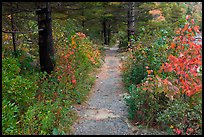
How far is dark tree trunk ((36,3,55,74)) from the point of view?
721cm

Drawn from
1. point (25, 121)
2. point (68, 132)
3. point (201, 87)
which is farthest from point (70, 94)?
point (201, 87)

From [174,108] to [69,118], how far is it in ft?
6.35

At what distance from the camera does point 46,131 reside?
4520mm

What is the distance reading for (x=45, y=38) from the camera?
24.1ft

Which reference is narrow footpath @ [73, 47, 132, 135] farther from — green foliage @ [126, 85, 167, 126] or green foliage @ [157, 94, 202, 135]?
green foliage @ [157, 94, 202, 135]

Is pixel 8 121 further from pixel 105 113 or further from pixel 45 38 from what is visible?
pixel 45 38

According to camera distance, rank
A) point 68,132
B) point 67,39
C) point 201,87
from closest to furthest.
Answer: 1. point 201,87
2. point 68,132
3. point 67,39

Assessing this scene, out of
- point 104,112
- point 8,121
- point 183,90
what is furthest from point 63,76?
point 183,90

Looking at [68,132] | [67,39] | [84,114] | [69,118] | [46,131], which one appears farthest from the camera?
[67,39]

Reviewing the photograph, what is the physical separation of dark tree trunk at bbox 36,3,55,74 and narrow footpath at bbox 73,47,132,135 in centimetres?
138

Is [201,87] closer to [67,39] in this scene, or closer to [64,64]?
[64,64]

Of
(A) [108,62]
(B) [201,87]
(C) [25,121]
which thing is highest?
(B) [201,87]

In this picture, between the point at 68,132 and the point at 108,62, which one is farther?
the point at 108,62

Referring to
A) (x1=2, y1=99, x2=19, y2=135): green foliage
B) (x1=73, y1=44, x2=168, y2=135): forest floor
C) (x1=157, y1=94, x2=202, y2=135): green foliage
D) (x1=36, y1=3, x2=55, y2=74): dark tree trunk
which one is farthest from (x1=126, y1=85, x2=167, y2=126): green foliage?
(x1=36, y1=3, x2=55, y2=74): dark tree trunk
